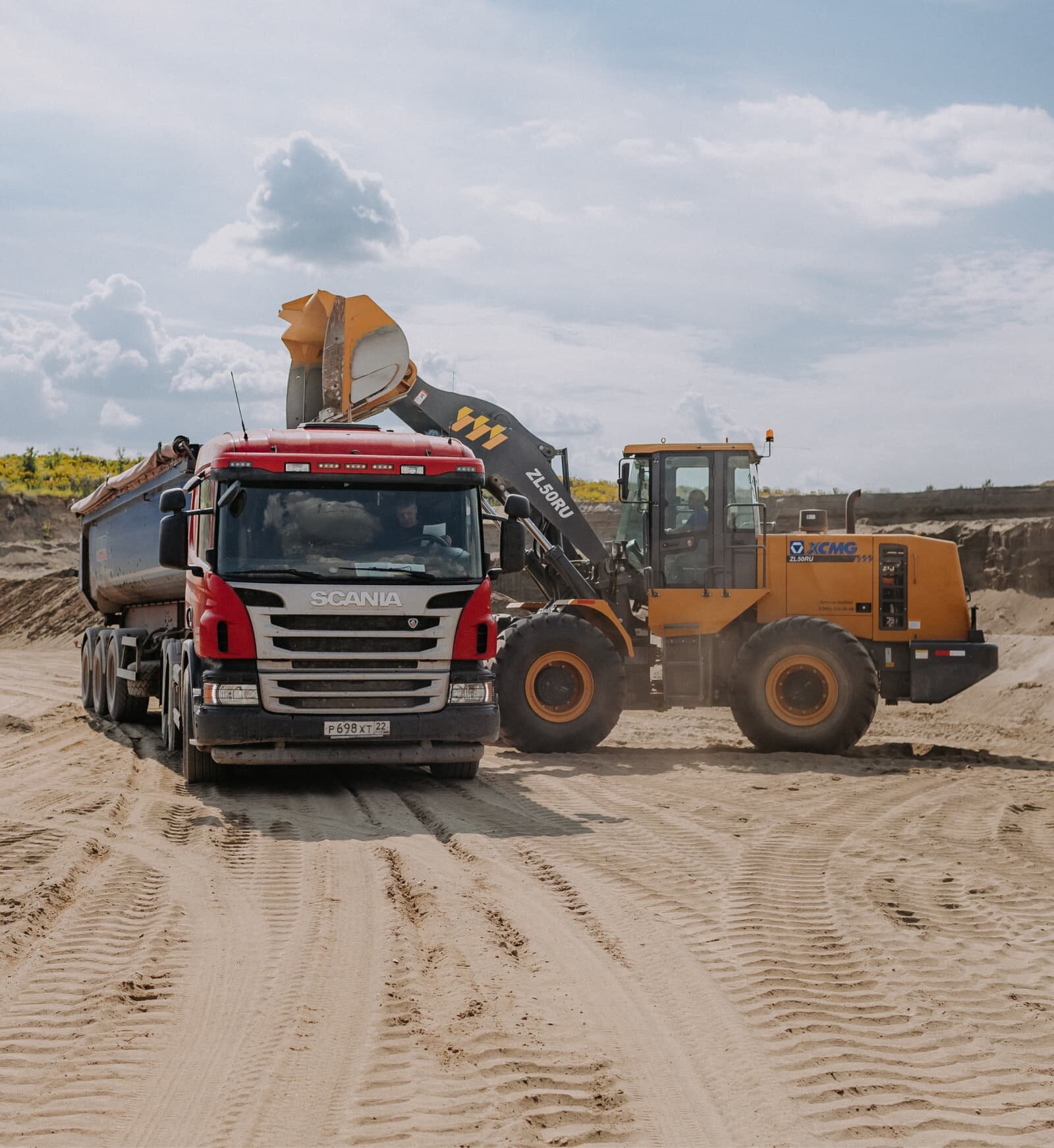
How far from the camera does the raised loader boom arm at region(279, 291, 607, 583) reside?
534 inches

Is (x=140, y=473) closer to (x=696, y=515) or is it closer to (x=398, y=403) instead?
(x=398, y=403)

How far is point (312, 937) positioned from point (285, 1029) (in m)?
1.25

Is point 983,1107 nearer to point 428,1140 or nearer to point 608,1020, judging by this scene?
point 608,1020

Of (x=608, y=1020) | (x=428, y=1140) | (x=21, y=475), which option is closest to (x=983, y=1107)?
(x=608, y=1020)

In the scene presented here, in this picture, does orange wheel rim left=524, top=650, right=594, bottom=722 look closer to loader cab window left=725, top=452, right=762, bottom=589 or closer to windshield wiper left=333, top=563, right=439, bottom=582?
loader cab window left=725, top=452, right=762, bottom=589

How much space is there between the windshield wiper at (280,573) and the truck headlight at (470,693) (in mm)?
1467

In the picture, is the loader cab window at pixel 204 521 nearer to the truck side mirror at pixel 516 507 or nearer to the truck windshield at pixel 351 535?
the truck windshield at pixel 351 535

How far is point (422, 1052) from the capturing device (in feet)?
15.3

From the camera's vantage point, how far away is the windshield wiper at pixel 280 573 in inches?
396

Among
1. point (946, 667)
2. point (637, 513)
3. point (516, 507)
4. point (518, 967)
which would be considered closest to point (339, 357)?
point (516, 507)

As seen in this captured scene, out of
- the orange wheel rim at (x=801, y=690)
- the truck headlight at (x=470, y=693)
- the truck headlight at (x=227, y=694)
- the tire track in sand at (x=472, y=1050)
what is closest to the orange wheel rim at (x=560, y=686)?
the orange wheel rim at (x=801, y=690)

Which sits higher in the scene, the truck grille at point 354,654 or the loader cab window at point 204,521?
the loader cab window at point 204,521

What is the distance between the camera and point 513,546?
11.2 metres

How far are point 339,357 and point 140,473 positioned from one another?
334 centimetres
